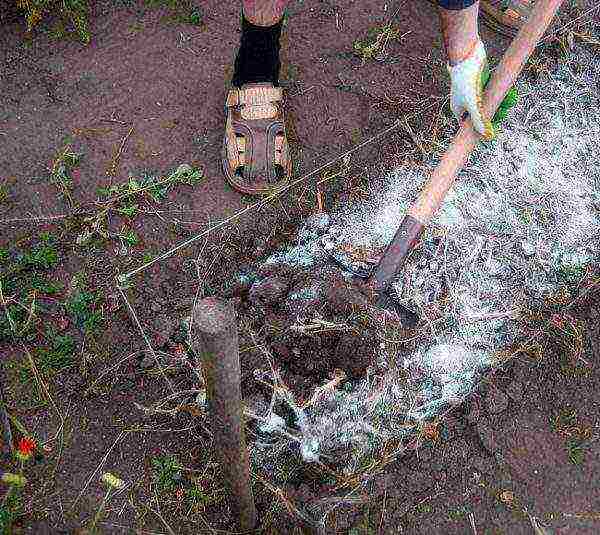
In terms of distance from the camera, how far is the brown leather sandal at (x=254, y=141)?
2.55 metres

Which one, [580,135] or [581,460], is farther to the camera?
[580,135]

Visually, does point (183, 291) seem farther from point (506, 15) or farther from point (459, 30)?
point (506, 15)

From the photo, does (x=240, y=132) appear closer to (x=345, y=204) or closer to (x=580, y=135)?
(x=345, y=204)

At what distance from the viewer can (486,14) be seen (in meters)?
3.15

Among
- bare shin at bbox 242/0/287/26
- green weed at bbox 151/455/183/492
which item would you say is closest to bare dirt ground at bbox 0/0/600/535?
green weed at bbox 151/455/183/492

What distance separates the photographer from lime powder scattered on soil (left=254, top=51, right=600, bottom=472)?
7.15ft

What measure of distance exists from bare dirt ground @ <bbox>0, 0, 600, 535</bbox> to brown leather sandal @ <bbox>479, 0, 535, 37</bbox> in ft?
0.44

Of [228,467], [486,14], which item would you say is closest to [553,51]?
[486,14]

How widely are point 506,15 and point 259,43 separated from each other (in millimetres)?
1400

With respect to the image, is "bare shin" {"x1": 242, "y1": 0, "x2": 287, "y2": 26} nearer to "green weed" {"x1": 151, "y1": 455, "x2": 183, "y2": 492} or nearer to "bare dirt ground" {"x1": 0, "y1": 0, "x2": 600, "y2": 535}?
"bare dirt ground" {"x1": 0, "y1": 0, "x2": 600, "y2": 535}

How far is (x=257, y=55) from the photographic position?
8.14ft

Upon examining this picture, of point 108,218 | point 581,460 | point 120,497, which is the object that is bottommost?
point 120,497

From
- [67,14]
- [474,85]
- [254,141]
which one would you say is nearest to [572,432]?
[474,85]

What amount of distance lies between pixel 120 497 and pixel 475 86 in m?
1.80
